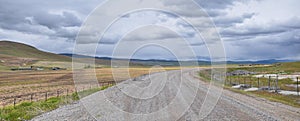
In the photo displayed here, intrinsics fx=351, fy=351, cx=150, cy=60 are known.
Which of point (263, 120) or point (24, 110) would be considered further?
point (24, 110)

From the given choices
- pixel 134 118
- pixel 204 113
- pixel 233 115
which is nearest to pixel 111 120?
pixel 134 118

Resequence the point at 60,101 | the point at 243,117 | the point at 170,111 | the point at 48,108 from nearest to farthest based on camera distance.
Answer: the point at 243,117 → the point at 170,111 → the point at 48,108 → the point at 60,101

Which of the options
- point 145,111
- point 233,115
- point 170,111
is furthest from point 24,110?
point 233,115

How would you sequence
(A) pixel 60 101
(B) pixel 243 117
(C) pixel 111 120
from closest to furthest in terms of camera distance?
(C) pixel 111 120
(B) pixel 243 117
(A) pixel 60 101

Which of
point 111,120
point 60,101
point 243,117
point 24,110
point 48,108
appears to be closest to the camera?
point 111,120

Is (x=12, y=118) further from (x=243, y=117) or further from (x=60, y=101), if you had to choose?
(x=243, y=117)

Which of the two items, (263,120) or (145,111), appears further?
(145,111)

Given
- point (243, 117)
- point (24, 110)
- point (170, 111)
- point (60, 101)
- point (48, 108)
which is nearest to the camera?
point (243, 117)

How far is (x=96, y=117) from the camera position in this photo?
656 inches

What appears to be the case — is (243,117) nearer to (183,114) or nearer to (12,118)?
(183,114)

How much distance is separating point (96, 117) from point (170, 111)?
3716 millimetres

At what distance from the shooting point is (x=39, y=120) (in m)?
16.9

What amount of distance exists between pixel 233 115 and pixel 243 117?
677 millimetres

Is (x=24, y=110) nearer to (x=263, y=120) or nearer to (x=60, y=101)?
(x=60, y=101)
